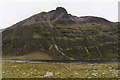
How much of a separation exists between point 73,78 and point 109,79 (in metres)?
4.52

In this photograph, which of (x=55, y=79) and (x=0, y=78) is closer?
(x=55, y=79)

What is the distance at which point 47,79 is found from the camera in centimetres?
1580

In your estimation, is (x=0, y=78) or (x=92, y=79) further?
(x=0, y=78)

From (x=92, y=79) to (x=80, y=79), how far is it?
1.55 metres

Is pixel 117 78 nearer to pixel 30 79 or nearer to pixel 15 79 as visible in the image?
pixel 30 79

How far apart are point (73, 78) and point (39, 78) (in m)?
4.51

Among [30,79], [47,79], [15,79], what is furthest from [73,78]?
[15,79]

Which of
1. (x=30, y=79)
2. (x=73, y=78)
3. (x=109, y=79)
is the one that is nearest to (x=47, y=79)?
(x=30, y=79)

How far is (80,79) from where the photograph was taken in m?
15.5

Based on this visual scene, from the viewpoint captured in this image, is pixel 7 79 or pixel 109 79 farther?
pixel 7 79

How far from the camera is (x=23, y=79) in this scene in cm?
1589

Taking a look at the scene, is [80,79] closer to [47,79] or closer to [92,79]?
[92,79]

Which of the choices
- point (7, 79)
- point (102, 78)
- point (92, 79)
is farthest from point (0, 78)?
point (102, 78)

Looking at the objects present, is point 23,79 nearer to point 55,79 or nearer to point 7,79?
point 7,79
